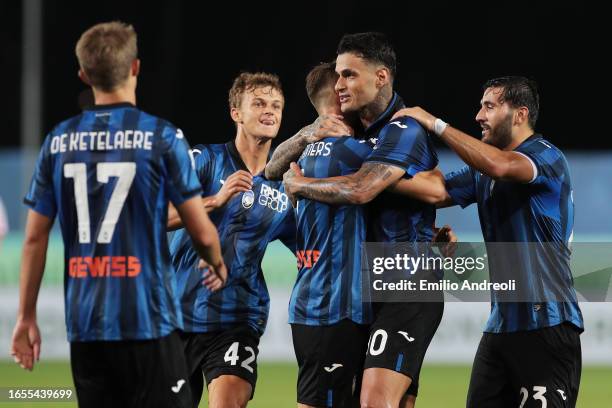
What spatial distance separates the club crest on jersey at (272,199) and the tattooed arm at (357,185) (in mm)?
893

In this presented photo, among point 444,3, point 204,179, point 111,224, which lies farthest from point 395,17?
point 111,224

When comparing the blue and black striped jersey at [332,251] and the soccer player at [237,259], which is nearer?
the blue and black striped jersey at [332,251]

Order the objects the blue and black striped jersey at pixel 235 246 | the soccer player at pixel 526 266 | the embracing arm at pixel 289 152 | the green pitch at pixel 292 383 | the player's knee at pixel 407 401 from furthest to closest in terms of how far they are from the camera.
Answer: the green pitch at pixel 292 383 < the blue and black striped jersey at pixel 235 246 < the embracing arm at pixel 289 152 < the player's knee at pixel 407 401 < the soccer player at pixel 526 266

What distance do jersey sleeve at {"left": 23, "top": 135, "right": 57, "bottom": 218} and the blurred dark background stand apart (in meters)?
14.2

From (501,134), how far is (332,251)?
111cm

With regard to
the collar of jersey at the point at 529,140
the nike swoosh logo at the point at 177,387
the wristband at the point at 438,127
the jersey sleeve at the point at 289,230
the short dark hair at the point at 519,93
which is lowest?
the nike swoosh logo at the point at 177,387

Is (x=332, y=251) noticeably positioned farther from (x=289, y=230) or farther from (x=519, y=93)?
(x=519, y=93)

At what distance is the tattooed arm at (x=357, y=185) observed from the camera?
5461mm

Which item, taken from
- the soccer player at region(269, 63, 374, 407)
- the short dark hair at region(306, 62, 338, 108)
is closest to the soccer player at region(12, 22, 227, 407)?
the soccer player at region(269, 63, 374, 407)

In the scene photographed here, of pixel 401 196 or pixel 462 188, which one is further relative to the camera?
pixel 462 188

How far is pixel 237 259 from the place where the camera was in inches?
252

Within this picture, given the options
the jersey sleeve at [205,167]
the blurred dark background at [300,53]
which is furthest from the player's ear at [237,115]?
the blurred dark background at [300,53]

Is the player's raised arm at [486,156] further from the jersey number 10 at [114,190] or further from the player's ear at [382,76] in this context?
the jersey number 10 at [114,190]

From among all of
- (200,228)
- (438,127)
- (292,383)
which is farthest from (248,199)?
(292,383)
